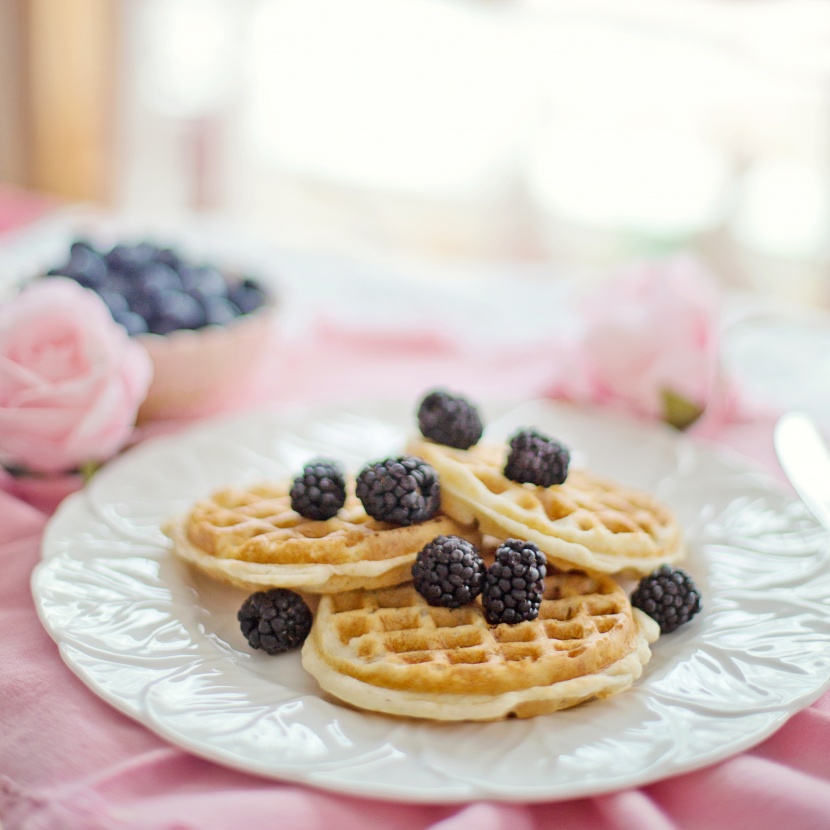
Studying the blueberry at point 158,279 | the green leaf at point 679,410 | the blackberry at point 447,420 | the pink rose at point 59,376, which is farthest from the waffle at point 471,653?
the blueberry at point 158,279

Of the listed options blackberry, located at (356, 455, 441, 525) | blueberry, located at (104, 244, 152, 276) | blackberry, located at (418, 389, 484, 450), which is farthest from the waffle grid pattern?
blueberry, located at (104, 244, 152, 276)

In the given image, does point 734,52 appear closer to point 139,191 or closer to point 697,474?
point 697,474

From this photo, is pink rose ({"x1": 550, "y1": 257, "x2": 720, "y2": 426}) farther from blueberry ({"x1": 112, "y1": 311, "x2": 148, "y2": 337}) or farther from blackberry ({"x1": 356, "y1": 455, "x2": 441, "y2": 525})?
blueberry ({"x1": 112, "y1": 311, "x2": 148, "y2": 337})

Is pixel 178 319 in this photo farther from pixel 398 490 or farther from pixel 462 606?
pixel 462 606

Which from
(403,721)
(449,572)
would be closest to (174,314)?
(449,572)

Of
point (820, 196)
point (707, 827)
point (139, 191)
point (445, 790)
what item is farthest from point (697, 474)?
point (139, 191)

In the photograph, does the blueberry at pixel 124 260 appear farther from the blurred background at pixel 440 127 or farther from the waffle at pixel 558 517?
the blurred background at pixel 440 127
